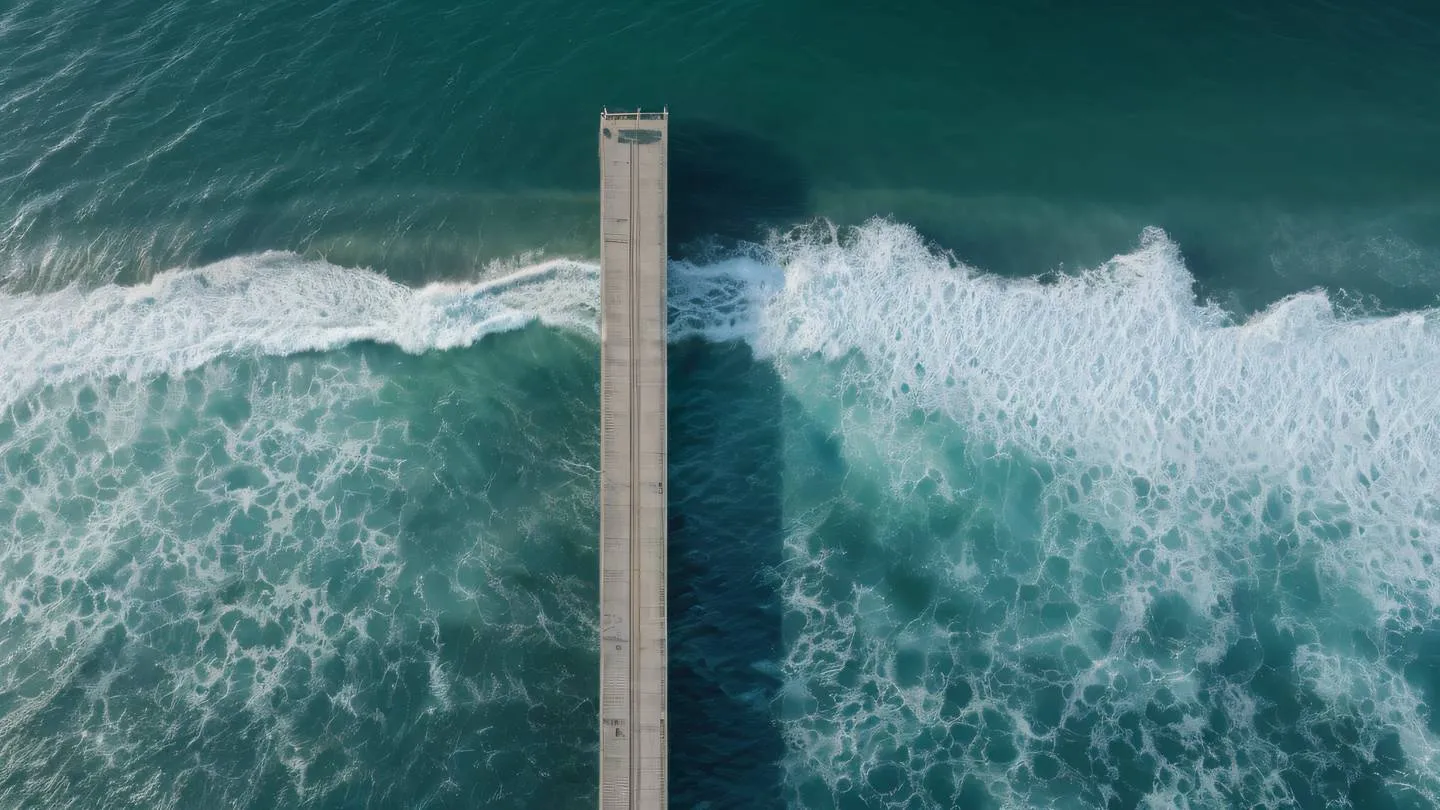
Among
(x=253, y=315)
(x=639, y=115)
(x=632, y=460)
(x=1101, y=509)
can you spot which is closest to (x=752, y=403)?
(x=632, y=460)

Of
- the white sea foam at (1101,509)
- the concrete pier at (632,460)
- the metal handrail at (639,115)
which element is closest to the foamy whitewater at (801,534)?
the white sea foam at (1101,509)

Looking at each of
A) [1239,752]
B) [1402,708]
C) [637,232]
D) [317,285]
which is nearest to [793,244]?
[637,232]

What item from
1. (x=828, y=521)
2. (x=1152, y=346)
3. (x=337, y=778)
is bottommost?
(x=337, y=778)

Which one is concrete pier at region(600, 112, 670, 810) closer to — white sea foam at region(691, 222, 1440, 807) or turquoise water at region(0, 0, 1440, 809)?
turquoise water at region(0, 0, 1440, 809)

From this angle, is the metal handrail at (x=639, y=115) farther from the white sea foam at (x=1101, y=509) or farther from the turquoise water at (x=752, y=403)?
the white sea foam at (x=1101, y=509)

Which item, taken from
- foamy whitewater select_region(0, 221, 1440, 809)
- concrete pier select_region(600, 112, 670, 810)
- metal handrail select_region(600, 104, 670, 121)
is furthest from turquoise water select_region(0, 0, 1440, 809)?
metal handrail select_region(600, 104, 670, 121)

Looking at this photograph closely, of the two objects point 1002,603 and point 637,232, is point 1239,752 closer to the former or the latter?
point 1002,603
